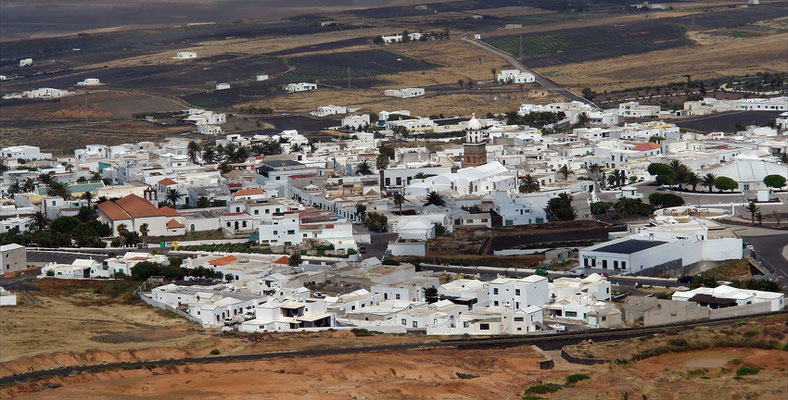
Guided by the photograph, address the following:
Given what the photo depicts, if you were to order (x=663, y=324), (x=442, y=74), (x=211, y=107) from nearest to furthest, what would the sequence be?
(x=663, y=324) < (x=211, y=107) < (x=442, y=74)

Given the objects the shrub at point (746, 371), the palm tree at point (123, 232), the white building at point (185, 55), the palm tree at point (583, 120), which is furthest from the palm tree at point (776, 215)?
the white building at point (185, 55)

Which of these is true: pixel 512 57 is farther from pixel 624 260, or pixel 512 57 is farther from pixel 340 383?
pixel 340 383

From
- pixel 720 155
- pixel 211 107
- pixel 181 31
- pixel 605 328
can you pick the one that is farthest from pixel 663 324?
pixel 181 31

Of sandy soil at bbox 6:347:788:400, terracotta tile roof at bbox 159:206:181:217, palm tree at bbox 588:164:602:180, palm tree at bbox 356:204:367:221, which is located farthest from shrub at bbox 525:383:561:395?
palm tree at bbox 588:164:602:180

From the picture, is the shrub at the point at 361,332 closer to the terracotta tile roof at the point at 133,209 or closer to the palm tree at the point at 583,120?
the terracotta tile roof at the point at 133,209

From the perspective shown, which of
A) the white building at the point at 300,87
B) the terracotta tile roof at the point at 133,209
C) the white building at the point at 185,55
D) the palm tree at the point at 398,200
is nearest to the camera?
the terracotta tile roof at the point at 133,209

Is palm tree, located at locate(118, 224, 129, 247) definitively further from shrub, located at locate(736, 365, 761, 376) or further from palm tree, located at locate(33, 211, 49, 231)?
shrub, located at locate(736, 365, 761, 376)
